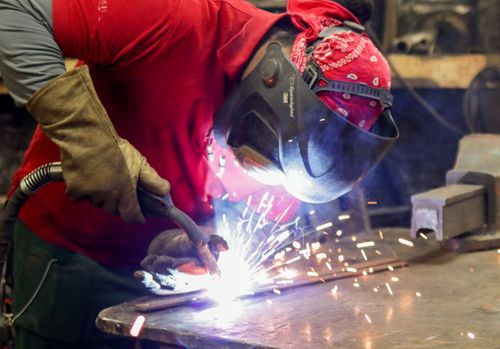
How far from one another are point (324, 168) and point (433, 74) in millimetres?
2231

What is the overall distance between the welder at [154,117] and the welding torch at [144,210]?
28mm

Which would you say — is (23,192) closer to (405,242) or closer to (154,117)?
(154,117)

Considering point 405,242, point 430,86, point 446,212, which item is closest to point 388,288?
point 446,212

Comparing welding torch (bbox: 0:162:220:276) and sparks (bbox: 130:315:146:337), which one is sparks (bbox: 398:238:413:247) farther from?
sparks (bbox: 130:315:146:337)

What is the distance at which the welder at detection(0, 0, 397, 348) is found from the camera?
182cm

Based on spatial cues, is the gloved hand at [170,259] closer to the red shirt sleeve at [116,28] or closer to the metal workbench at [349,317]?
the metal workbench at [349,317]

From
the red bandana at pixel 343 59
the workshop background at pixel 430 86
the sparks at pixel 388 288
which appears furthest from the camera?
the workshop background at pixel 430 86

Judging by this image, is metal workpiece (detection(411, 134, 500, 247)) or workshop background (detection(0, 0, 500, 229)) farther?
workshop background (detection(0, 0, 500, 229))

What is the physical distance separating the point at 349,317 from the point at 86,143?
0.68 m

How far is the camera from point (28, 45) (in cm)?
180

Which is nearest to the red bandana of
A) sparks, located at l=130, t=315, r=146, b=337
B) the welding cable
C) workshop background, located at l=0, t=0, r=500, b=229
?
sparks, located at l=130, t=315, r=146, b=337

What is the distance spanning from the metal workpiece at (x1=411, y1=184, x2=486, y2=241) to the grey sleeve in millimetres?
1216

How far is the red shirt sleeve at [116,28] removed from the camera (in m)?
1.84

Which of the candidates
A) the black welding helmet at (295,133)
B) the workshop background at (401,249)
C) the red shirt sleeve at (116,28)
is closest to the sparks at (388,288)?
the workshop background at (401,249)
